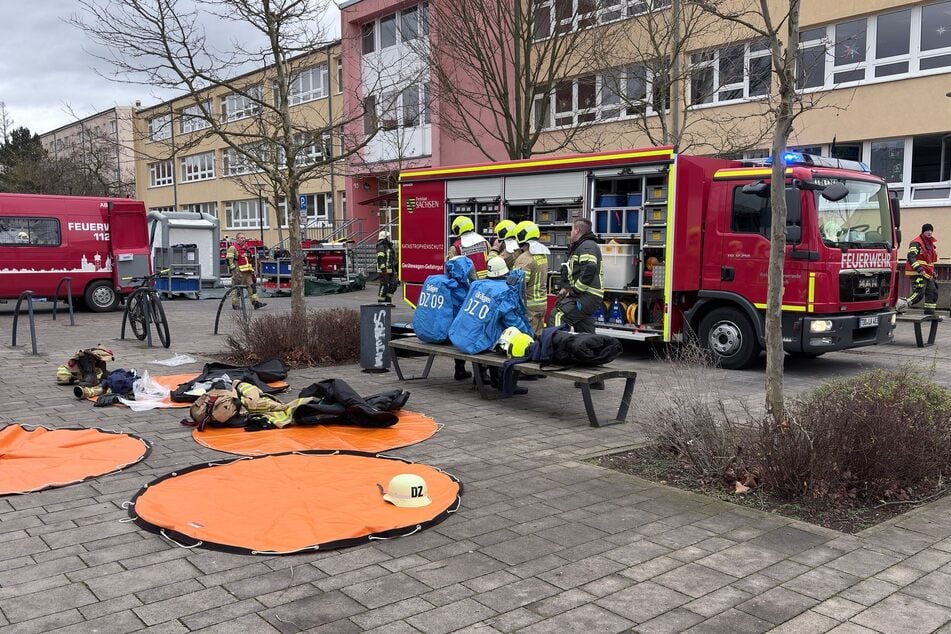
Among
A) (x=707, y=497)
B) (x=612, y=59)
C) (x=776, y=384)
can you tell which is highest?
(x=612, y=59)

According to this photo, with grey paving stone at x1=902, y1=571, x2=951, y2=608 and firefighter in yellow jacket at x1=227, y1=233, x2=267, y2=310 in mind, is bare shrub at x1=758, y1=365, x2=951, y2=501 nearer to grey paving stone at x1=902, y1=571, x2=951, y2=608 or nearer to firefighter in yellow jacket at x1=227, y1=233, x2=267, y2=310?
grey paving stone at x1=902, y1=571, x2=951, y2=608

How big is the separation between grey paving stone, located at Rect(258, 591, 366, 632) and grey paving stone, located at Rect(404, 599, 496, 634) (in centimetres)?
30

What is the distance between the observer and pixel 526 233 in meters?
10.3

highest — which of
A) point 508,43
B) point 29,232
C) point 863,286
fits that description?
point 508,43

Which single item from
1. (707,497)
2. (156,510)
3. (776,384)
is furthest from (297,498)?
(776,384)

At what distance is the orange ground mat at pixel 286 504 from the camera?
4344 mm

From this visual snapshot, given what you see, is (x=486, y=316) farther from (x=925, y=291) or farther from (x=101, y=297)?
(x=101, y=297)

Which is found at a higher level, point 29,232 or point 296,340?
point 29,232

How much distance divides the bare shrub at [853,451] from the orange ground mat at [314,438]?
2944 mm

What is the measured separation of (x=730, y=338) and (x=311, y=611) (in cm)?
883

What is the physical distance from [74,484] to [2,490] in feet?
1.40

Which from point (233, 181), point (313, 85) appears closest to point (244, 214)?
point (233, 181)

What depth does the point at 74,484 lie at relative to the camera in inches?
211

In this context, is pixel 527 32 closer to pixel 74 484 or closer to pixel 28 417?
pixel 28 417
